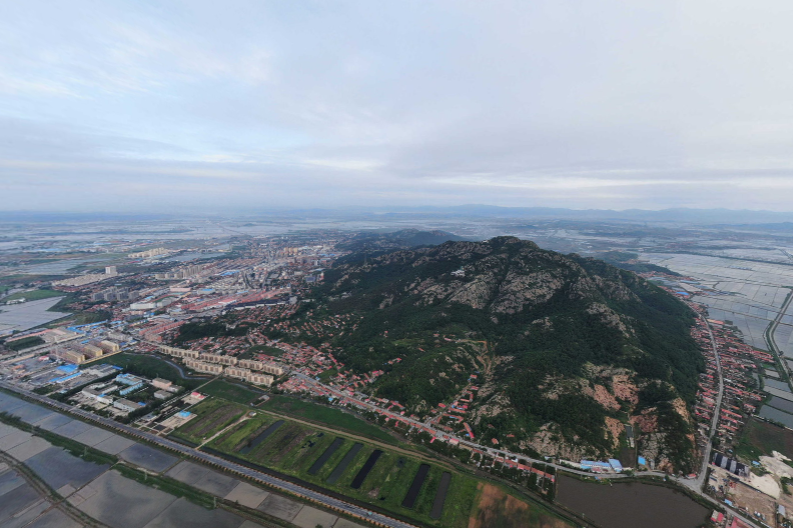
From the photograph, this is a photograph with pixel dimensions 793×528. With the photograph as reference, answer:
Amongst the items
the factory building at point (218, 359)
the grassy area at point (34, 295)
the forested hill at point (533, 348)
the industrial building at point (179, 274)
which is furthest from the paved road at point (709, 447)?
the grassy area at point (34, 295)

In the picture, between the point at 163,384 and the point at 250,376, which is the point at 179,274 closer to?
the point at 163,384

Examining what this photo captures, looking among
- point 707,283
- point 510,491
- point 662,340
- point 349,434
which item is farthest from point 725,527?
point 707,283

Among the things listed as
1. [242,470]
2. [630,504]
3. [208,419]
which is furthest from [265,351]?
[630,504]

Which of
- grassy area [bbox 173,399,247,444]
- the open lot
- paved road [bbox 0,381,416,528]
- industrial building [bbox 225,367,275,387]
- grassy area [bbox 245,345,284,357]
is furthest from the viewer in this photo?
the open lot

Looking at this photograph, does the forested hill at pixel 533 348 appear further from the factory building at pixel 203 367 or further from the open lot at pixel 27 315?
the open lot at pixel 27 315

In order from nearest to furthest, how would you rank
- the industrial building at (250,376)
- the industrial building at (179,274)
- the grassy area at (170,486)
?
the grassy area at (170,486) < the industrial building at (250,376) < the industrial building at (179,274)

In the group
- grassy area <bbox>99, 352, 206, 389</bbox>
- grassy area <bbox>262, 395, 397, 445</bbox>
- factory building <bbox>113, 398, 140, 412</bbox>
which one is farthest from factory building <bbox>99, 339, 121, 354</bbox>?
grassy area <bbox>262, 395, 397, 445</bbox>

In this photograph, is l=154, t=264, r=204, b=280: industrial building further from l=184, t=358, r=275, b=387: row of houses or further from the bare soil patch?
the bare soil patch

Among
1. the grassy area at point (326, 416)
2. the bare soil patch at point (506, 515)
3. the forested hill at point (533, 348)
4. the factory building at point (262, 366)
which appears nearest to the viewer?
the bare soil patch at point (506, 515)
